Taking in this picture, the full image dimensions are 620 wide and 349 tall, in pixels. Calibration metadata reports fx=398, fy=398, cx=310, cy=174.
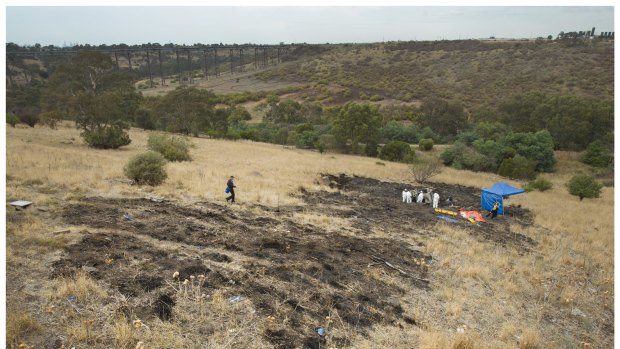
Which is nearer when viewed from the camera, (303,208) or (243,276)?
(243,276)

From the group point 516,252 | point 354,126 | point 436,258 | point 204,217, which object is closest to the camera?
point 436,258

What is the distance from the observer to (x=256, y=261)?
8617 mm

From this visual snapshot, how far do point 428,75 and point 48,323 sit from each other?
293 feet

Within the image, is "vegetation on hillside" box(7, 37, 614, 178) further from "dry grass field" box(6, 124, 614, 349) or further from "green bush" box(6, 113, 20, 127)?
"dry grass field" box(6, 124, 614, 349)

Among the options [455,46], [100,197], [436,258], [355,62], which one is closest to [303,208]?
[436,258]

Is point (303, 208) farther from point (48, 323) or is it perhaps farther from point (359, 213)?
point (48, 323)

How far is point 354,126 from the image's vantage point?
37.5 meters

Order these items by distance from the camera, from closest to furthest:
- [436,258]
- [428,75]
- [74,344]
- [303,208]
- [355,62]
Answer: [74,344]
[436,258]
[303,208]
[428,75]
[355,62]

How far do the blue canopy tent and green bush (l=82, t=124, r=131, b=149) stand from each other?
23.3 m

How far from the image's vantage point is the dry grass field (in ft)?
19.9

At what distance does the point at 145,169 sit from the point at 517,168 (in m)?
28.7

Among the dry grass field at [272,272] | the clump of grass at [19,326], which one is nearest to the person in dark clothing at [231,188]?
the dry grass field at [272,272]

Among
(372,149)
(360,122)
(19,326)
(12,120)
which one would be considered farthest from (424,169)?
(12,120)

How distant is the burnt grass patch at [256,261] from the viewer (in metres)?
6.82
